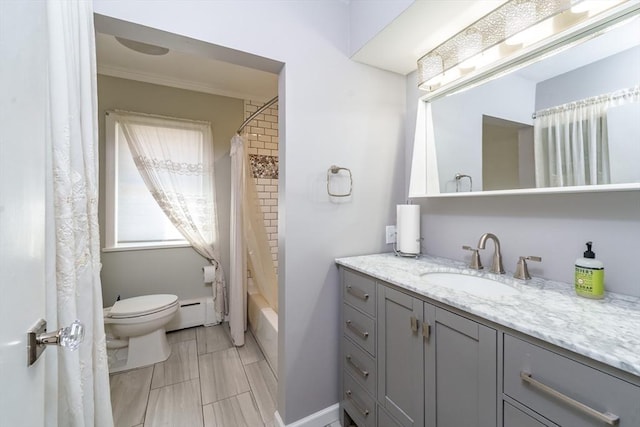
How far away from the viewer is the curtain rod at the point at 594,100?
95 cm

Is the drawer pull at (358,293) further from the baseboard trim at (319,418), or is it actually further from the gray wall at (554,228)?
the baseboard trim at (319,418)

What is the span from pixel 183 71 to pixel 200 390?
9.13 feet

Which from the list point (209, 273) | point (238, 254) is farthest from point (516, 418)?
point (209, 273)

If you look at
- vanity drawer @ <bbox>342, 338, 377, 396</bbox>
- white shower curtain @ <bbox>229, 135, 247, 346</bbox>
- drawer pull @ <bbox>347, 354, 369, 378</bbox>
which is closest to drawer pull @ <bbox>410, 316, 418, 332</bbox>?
vanity drawer @ <bbox>342, 338, 377, 396</bbox>

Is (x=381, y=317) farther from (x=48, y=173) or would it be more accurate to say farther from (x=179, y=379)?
(x=179, y=379)

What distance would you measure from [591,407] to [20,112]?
54.0 inches

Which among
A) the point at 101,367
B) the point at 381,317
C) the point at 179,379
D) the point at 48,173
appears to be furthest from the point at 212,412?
the point at 48,173

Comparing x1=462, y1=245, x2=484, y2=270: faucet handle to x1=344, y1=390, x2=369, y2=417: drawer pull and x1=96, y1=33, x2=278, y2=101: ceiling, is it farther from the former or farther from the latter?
x1=96, y1=33, x2=278, y2=101: ceiling

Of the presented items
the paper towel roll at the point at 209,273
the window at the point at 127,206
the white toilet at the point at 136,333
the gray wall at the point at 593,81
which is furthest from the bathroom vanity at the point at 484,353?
the window at the point at 127,206

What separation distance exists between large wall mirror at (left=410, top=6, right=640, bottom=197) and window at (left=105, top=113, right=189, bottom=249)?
2.74m

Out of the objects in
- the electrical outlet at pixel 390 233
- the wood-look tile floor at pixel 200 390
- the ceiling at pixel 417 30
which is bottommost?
the wood-look tile floor at pixel 200 390

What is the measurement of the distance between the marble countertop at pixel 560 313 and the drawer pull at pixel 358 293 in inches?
5.6

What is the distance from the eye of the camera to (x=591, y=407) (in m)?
0.60

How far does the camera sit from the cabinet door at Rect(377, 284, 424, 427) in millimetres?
1061
